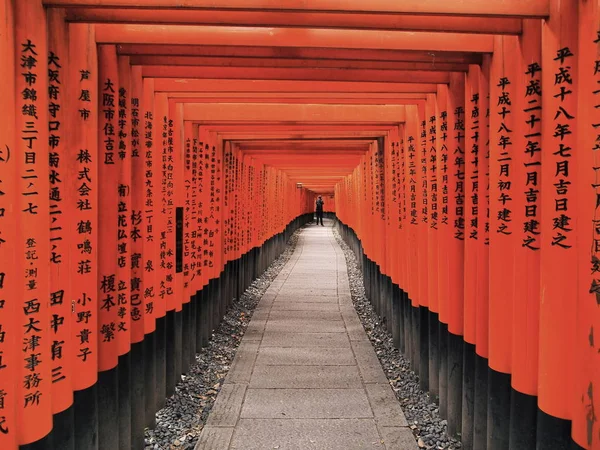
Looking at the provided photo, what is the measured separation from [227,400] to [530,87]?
13.0 ft

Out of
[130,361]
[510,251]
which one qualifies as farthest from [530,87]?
[130,361]

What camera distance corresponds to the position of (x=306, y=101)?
16.4ft

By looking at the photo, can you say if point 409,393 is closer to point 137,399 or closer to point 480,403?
point 480,403

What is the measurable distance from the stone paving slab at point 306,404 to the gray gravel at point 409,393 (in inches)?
16.8

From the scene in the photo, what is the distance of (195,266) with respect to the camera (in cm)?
627

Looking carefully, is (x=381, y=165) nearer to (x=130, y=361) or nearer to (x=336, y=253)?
(x=130, y=361)

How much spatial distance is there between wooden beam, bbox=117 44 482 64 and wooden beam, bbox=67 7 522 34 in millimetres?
551

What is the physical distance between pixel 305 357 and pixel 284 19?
4.67 metres

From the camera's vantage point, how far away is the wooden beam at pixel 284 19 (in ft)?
8.98

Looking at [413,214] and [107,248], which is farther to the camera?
[413,214]

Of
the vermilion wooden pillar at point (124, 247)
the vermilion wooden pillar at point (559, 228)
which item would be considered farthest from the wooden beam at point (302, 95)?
the vermilion wooden pillar at point (559, 228)

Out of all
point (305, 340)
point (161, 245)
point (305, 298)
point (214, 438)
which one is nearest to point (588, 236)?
point (214, 438)

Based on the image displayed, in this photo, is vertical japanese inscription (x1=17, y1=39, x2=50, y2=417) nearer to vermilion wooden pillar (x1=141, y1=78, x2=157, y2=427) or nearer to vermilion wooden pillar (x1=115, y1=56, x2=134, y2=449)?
vermilion wooden pillar (x1=115, y1=56, x2=134, y2=449)

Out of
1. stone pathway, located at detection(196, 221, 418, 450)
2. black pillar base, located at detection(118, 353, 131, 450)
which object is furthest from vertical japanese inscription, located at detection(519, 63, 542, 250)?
black pillar base, located at detection(118, 353, 131, 450)
